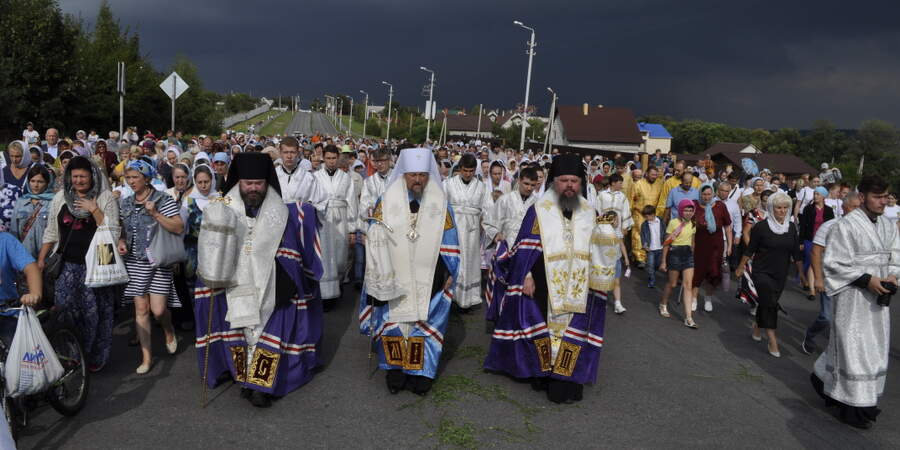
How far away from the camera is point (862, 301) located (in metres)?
5.35

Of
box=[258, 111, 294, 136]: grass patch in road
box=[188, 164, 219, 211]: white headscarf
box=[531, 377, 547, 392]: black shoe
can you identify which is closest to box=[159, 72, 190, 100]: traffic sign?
box=[188, 164, 219, 211]: white headscarf

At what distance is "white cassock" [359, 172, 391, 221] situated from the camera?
28.3 feet

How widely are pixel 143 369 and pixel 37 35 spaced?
3359cm

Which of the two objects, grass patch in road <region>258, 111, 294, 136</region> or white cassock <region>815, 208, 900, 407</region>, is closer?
white cassock <region>815, 208, 900, 407</region>

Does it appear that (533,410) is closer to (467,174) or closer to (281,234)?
(281,234)

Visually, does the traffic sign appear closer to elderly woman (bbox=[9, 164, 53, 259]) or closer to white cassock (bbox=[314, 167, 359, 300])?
white cassock (bbox=[314, 167, 359, 300])

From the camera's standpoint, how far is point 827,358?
5.58 metres

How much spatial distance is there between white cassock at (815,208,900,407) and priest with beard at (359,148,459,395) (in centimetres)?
321

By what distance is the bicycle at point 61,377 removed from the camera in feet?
14.3

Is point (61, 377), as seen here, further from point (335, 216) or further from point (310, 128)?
point (310, 128)

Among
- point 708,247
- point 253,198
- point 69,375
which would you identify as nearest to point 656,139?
point 708,247

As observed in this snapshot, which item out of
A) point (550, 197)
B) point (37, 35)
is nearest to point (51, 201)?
point (550, 197)

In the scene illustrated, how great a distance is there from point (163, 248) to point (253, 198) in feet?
4.14

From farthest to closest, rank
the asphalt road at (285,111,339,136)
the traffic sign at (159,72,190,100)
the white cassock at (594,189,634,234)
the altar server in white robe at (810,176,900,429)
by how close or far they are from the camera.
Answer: the asphalt road at (285,111,339,136) → the traffic sign at (159,72,190,100) → the white cassock at (594,189,634,234) → the altar server in white robe at (810,176,900,429)
